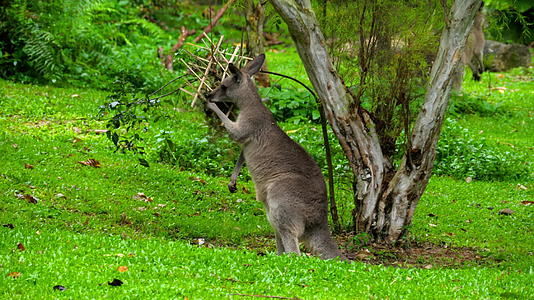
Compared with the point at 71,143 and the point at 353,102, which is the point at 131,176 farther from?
the point at 353,102

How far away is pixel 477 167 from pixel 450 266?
5248 millimetres

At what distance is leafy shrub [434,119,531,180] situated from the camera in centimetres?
1327

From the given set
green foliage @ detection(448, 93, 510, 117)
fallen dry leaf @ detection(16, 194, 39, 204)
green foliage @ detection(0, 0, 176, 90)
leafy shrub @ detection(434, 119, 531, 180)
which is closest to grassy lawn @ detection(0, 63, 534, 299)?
fallen dry leaf @ detection(16, 194, 39, 204)

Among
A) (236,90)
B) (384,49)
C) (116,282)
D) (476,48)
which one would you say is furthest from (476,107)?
(116,282)

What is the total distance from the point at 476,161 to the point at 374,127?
5.33 meters

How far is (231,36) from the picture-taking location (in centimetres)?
2550

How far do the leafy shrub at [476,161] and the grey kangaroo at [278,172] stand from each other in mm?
6128

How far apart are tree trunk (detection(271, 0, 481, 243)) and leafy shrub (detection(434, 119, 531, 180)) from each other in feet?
15.2

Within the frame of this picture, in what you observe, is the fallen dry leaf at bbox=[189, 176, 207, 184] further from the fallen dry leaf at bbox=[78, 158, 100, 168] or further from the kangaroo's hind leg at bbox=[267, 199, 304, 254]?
the kangaroo's hind leg at bbox=[267, 199, 304, 254]

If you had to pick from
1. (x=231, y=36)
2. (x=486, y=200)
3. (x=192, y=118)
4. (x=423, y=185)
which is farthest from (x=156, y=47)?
(x=423, y=185)

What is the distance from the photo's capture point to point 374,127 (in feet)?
29.4

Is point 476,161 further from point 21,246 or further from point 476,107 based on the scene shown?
point 21,246

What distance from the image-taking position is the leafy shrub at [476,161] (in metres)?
13.3

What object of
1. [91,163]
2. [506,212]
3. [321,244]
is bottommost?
[506,212]
